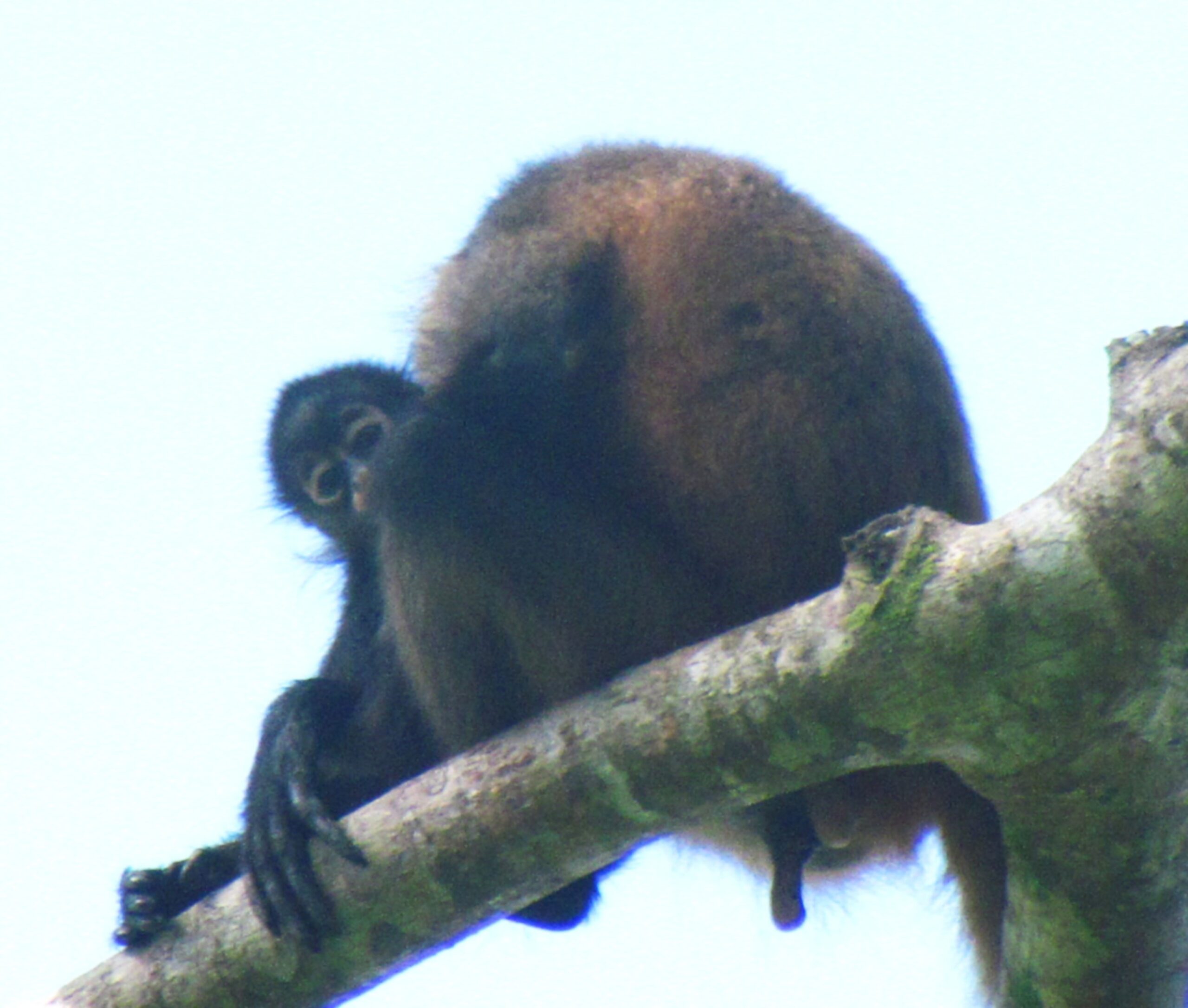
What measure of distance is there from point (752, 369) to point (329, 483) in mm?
2725

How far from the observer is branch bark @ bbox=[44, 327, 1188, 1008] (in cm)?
298

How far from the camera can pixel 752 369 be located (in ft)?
13.5

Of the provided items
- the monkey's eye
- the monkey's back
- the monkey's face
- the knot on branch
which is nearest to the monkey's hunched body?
the monkey's back

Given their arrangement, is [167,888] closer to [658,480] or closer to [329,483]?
[658,480]

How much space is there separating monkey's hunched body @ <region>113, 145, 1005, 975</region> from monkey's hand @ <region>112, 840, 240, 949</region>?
0.26 ft

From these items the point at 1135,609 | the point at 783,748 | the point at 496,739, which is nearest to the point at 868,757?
the point at 783,748

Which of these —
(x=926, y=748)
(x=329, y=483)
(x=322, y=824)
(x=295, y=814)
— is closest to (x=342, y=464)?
(x=329, y=483)

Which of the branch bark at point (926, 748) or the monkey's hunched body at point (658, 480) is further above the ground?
the monkey's hunched body at point (658, 480)

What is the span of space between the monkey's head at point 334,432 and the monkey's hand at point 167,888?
1.74 meters

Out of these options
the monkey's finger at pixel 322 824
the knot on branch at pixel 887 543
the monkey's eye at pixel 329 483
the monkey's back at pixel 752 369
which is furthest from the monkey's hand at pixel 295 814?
the knot on branch at pixel 887 543

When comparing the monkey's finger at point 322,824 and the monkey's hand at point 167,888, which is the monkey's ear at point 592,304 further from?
the monkey's hand at point 167,888

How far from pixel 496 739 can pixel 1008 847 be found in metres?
1.28

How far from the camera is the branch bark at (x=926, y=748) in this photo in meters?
2.98

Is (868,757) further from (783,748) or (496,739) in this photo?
(496,739)
